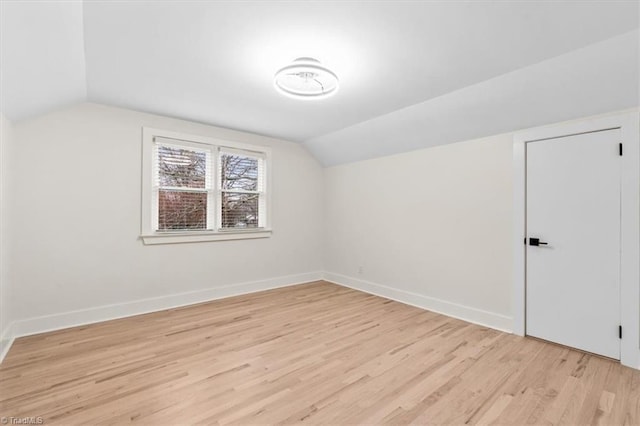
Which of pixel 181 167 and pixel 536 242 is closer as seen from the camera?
pixel 536 242

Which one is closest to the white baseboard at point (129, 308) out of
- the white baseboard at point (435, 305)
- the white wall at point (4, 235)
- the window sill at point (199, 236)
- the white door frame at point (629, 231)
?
the white wall at point (4, 235)

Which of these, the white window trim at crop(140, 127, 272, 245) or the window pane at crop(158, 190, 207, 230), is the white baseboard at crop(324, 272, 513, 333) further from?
the window pane at crop(158, 190, 207, 230)

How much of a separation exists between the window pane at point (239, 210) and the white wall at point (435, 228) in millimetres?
1572

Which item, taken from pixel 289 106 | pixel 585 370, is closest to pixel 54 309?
pixel 289 106

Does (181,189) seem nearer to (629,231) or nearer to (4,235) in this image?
(4,235)

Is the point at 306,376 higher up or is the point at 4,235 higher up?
the point at 4,235

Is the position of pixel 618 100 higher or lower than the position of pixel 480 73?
lower

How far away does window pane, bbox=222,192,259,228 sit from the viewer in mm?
4527

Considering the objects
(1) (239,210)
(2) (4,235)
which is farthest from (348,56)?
(2) (4,235)

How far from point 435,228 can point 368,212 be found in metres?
1.23

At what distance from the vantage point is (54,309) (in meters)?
3.18

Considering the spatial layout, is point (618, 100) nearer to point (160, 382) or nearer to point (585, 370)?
point (585, 370)

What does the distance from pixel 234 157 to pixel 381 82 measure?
269 centimetres

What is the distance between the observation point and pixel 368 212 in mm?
4871
